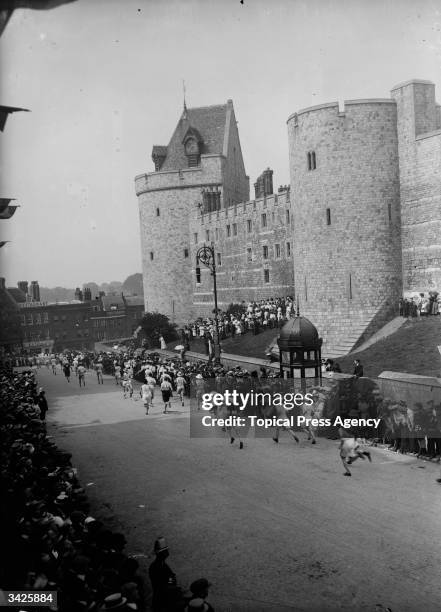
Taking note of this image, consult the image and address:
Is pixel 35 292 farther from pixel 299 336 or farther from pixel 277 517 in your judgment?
pixel 277 517

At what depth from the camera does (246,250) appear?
48438mm

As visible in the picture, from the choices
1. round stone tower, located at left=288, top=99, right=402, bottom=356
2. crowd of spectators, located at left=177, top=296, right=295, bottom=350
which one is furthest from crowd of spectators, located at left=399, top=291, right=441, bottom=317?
crowd of spectators, located at left=177, top=296, right=295, bottom=350

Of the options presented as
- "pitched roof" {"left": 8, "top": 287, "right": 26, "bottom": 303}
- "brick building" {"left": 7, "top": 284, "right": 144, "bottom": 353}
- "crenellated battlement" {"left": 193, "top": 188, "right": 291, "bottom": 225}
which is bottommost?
"brick building" {"left": 7, "top": 284, "right": 144, "bottom": 353}

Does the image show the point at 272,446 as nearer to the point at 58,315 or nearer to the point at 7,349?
the point at 7,349

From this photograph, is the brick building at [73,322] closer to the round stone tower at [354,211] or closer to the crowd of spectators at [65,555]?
the round stone tower at [354,211]

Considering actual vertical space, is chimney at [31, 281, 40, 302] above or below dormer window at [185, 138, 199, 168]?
below

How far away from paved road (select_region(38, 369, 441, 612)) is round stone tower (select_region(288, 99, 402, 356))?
13.9 metres

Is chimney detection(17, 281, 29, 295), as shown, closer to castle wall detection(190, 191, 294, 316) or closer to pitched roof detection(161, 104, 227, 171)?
pitched roof detection(161, 104, 227, 171)

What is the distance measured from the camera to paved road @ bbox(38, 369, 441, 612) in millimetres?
8062

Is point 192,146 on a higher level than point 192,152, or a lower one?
higher

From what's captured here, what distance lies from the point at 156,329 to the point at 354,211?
23869 millimetres

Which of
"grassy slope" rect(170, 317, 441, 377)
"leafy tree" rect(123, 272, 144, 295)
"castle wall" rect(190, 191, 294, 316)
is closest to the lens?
"grassy slope" rect(170, 317, 441, 377)

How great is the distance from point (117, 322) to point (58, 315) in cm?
1005

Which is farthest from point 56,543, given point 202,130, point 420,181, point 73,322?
point 73,322
